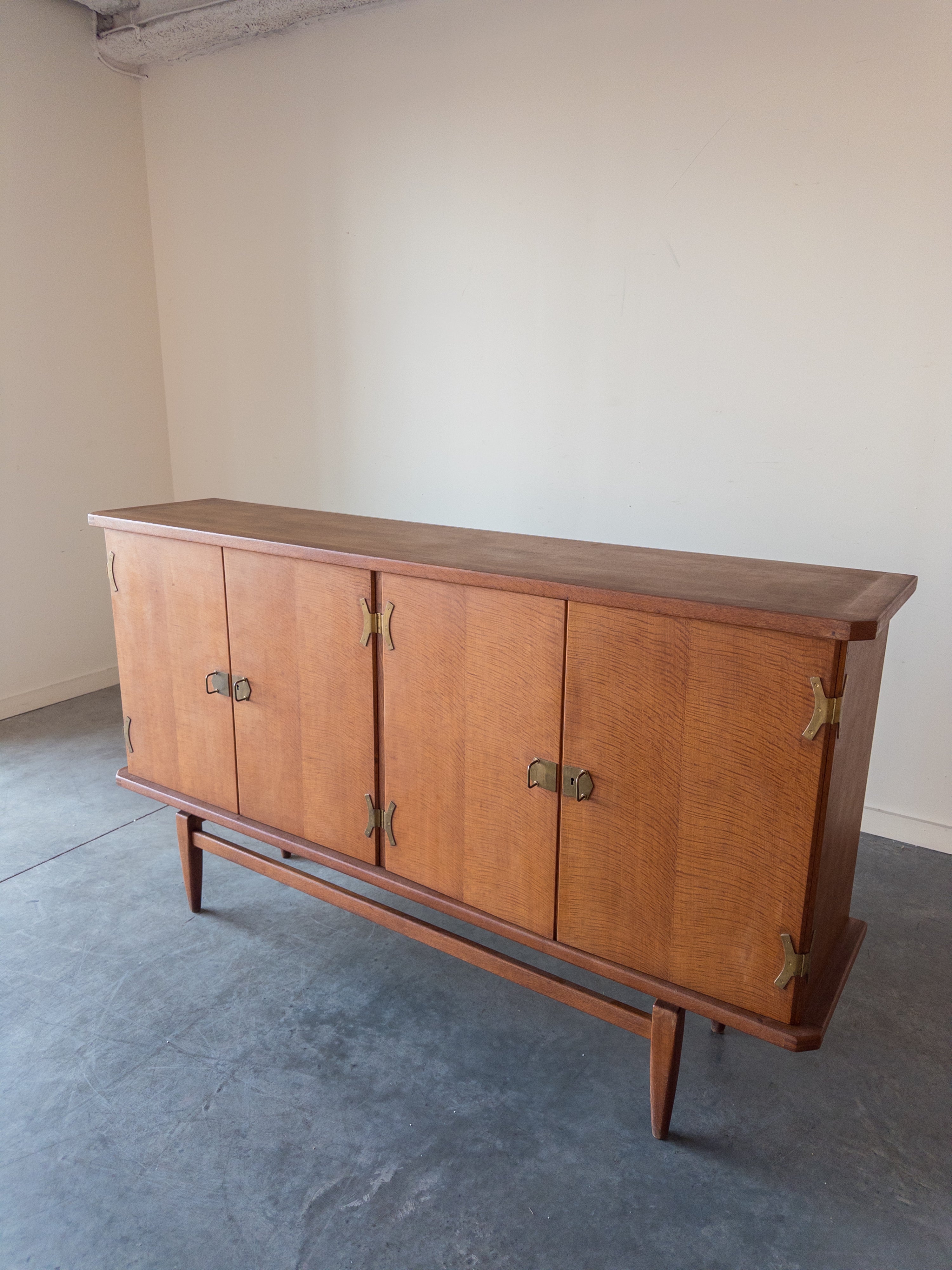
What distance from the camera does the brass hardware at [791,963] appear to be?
1366 millimetres

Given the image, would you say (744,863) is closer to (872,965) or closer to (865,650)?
(865,650)

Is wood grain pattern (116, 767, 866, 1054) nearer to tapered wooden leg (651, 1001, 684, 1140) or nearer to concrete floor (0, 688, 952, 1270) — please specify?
tapered wooden leg (651, 1001, 684, 1140)

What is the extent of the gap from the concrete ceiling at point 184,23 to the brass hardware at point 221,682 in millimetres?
2637

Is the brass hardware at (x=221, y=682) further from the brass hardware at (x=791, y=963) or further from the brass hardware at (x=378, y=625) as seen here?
the brass hardware at (x=791, y=963)

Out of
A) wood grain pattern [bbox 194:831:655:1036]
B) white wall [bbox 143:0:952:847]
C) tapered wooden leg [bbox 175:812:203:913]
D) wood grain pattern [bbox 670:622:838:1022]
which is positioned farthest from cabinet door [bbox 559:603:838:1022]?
white wall [bbox 143:0:952:847]

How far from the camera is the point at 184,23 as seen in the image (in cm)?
343

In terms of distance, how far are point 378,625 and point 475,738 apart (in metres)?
0.30

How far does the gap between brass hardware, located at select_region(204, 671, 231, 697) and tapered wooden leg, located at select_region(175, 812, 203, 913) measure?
1.31 feet

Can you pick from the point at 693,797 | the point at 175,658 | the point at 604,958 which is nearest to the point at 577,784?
the point at 693,797

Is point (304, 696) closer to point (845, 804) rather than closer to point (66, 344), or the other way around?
point (845, 804)

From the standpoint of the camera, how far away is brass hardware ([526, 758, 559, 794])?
1.57 meters

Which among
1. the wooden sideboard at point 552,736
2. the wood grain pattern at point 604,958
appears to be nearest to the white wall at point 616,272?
the wooden sideboard at point 552,736

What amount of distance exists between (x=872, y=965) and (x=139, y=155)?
173 inches

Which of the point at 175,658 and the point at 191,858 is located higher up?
the point at 175,658
